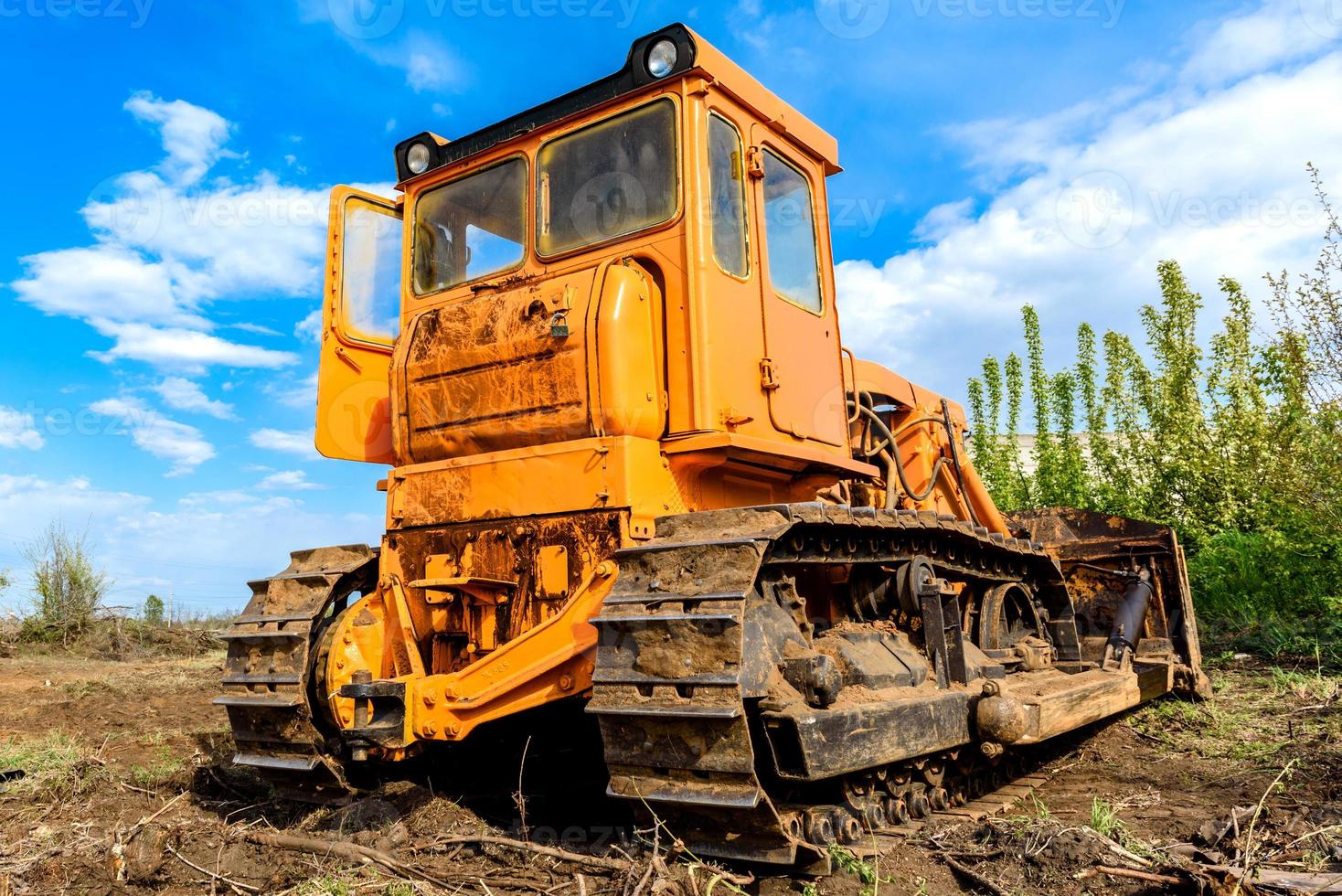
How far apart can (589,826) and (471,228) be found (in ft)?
10.3

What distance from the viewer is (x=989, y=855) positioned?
3562mm

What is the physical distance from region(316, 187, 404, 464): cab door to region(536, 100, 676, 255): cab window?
114cm

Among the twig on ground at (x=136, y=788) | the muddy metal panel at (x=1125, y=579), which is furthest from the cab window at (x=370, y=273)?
the muddy metal panel at (x=1125, y=579)

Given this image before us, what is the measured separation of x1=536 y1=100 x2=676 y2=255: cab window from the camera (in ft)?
15.4

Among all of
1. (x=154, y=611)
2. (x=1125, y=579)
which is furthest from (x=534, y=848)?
(x=154, y=611)

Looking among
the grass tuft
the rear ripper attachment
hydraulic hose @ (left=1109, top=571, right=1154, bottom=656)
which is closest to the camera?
the rear ripper attachment

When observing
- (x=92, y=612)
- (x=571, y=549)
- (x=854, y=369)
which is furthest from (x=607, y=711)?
(x=92, y=612)

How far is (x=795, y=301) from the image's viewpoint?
5.17 metres

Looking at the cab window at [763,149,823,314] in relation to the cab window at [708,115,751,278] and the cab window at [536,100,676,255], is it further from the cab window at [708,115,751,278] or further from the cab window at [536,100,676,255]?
the cab window at [536,100,676,255]

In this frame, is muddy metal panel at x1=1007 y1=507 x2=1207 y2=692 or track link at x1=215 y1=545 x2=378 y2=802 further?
muddy metal panel at x1=1007 y1=507 x2=1207 y2=692

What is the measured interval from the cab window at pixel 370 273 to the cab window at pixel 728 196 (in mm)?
2018

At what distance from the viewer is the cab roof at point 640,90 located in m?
4.65

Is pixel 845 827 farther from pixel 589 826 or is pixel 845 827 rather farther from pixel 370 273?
pixel 370 273

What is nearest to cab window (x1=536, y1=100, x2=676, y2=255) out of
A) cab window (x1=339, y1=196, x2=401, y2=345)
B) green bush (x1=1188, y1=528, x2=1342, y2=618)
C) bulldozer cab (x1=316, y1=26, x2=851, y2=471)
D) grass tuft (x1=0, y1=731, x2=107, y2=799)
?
bulldozer cab (x1=316, y1=26, x2=851, y2=471)
